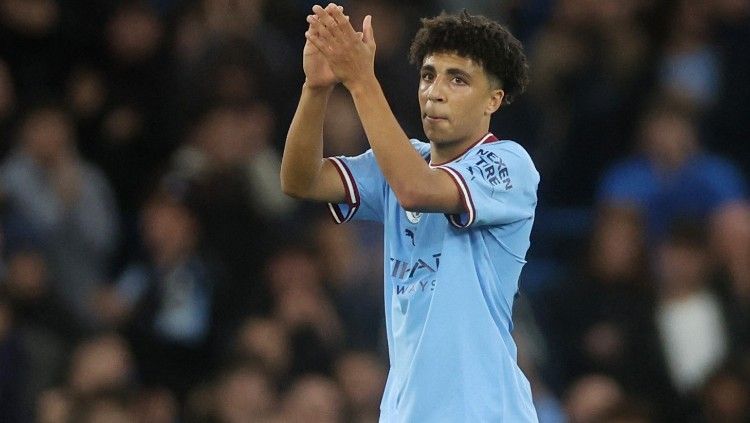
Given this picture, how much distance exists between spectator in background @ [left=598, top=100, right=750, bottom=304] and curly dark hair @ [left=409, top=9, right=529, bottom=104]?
12.6ft

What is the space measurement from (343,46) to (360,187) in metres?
0.57

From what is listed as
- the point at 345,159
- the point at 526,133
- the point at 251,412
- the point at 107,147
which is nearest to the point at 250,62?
the point at 107,147

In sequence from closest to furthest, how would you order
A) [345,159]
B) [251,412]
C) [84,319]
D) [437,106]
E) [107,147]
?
1. [437,106]
2. [345,159]
3. [251,412]
4. [84,319]
5. [107,147]

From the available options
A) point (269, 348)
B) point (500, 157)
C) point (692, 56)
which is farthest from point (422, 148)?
point (692, 56)

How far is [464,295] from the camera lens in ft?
13.1

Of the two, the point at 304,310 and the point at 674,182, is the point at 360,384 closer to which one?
the point at 304,310

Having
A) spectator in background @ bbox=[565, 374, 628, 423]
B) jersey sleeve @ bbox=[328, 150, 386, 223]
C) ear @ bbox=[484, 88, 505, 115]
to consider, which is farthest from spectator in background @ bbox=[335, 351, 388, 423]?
ear @ bbox=[484, 88, 505, 115]

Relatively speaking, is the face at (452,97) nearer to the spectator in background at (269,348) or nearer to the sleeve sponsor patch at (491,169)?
the sleeve sponsor patch at (491,169)

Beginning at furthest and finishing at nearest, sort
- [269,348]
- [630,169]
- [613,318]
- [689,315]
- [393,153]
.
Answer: [630,169] < [689,315] < [613,318] < [269,348] < [393,153]

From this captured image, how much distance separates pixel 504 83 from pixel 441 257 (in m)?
0.54

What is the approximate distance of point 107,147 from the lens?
328 inches

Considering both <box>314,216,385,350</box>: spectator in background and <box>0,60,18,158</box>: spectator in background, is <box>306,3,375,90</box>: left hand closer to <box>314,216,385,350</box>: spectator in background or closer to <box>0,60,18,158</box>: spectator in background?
<box>314,216,385,350</box>: spectator in background

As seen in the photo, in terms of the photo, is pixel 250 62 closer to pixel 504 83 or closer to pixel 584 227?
pixel 584 227

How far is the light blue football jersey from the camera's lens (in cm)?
398
